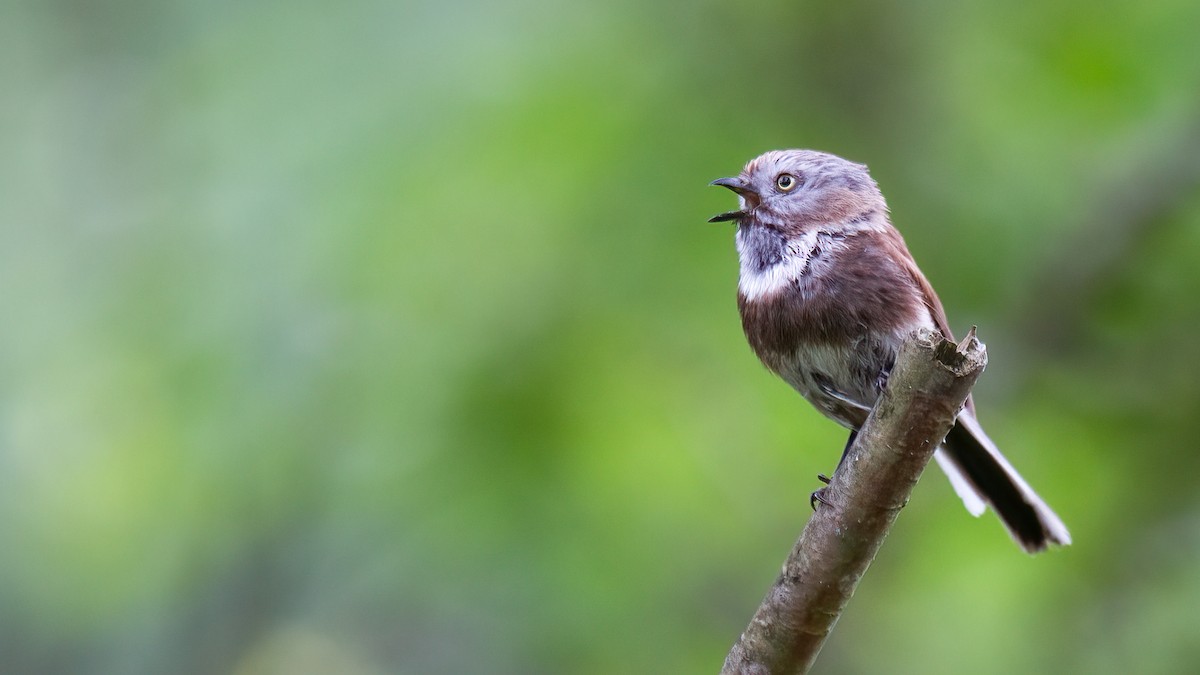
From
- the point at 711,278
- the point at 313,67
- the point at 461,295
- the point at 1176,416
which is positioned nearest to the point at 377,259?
the point at 461,295

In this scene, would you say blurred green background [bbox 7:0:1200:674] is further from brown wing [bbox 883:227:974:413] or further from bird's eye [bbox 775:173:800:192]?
brown wing [bbox 883:227:974:413]

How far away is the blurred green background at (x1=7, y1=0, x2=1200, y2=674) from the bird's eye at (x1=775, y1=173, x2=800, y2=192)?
175 centimetres

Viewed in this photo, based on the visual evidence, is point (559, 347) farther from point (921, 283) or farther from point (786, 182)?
point (921, 283)

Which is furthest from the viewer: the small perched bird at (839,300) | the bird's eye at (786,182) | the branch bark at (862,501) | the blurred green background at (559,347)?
the blurred green background at (559,347)

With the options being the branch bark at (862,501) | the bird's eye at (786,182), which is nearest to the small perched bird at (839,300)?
the bird's eye at (786,182)

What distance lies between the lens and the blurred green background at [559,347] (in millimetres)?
5820

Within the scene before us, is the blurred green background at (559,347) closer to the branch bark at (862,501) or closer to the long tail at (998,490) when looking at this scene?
the long tail at (998,490)

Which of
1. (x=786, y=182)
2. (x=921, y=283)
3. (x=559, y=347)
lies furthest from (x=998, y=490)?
(x=559, y=347)

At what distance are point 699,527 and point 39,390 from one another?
3.57m

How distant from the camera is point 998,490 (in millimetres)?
4402

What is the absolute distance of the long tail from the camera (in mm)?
4285

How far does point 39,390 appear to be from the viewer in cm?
634

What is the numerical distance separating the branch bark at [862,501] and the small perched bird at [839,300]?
0.83 meters

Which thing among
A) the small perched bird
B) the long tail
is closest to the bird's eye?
the small perched bird
